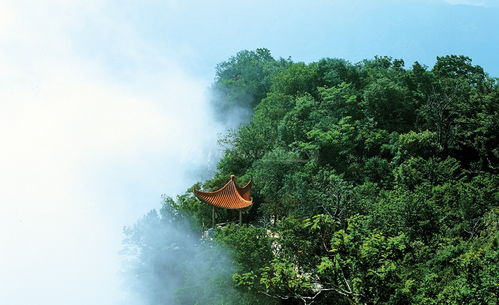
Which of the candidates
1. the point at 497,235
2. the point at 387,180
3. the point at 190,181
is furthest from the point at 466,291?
Answer: the point at 190,181

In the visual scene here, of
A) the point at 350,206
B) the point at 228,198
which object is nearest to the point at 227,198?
the point at 228,198

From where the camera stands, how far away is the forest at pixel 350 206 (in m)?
12.2

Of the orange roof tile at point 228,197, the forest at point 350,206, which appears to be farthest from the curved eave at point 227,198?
the forest at point 350,206

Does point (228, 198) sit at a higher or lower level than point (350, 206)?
higher

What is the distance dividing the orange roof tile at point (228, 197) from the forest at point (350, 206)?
0.98 metres

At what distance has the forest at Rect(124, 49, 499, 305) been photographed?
1220cm

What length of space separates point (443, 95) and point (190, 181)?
2665 cm

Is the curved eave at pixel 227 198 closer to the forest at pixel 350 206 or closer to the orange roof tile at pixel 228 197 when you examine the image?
the orange roof tile at pixel 228 197

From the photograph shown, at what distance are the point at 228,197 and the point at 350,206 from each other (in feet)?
22.2

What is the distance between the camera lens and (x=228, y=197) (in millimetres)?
26531

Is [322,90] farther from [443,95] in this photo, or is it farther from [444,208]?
[444,208]

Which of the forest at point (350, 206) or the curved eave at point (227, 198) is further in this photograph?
the curved eave at point (227, 198)

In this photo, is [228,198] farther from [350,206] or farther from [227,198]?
[350,206]

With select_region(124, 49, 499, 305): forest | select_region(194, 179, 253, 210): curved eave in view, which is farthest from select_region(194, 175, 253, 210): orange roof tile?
select_region(124, 49, 499, 305): forest
